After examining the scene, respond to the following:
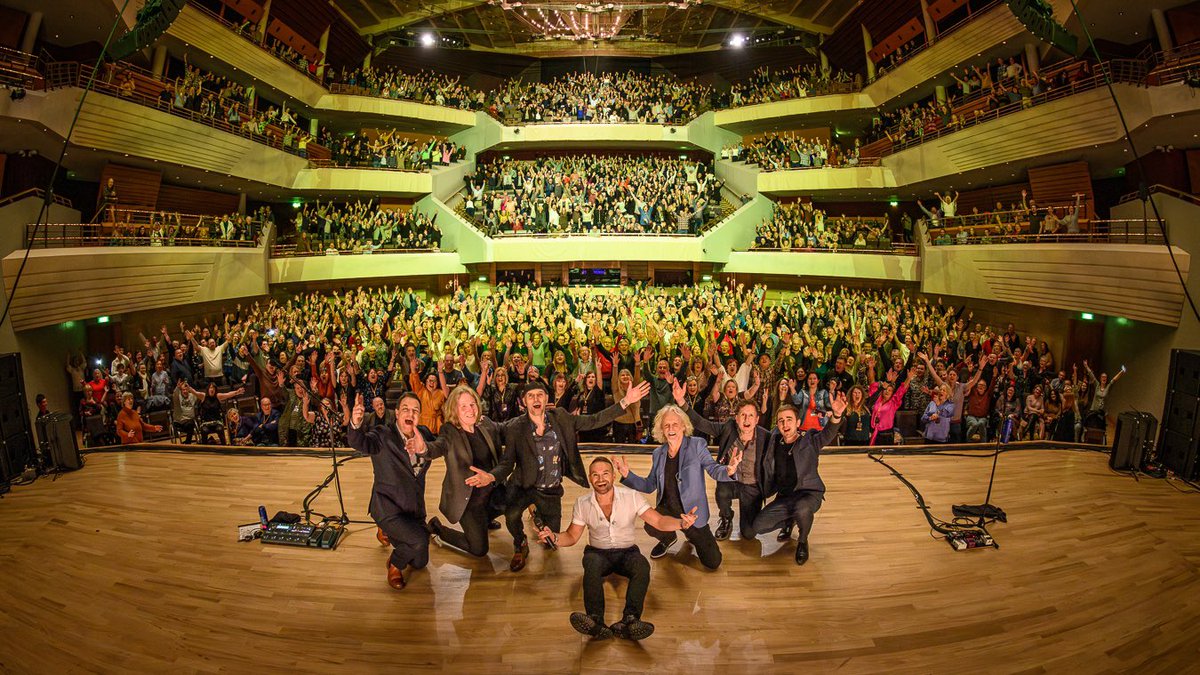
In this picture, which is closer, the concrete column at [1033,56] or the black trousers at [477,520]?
the black trousers at [477,520]

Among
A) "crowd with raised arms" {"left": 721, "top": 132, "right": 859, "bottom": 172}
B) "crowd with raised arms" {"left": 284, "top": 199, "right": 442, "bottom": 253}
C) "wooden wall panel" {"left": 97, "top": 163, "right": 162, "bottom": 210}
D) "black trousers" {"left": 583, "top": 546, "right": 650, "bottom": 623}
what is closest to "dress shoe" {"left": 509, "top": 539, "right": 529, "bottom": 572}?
"black trousers" {"left": 583, "top": 546, "right": 650, "bottom": 623}

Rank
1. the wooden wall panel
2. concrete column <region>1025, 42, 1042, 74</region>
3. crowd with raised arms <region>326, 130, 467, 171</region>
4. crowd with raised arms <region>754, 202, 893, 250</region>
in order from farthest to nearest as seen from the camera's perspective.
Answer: crowd with raised arms <region>326, 130, 467, 171</region> → crowd with raised arms <region>754, 202, 893, 250</region> → concrete column <region>1025, 42, 1042, 74</region> → the wooden wall panel

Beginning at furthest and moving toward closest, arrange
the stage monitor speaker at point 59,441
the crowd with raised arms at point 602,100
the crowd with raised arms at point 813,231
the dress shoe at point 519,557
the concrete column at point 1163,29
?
1. the crowd with raised arms at point 602,100
2. the crowd with raised arms at point 813,231
3. the concrete column at point 1163,29
4. the stage monitor speaker at point 59,441
5. the dress shoe at point 519,557

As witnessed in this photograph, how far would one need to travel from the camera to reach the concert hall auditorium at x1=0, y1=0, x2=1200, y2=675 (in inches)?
157

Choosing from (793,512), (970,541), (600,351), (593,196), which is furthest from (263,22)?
(970,541)

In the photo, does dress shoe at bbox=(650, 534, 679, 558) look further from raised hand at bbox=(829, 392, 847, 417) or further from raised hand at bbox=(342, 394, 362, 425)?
raised hand at bbox=(342, 394, 362, 425)

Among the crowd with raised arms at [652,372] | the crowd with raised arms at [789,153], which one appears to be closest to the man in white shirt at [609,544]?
the crowd with raised arms at [652,372]

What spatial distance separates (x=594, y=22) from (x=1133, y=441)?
64.6ft

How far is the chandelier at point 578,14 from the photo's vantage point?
19.0 m

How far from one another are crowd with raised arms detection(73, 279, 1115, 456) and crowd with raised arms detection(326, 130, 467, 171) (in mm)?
10499

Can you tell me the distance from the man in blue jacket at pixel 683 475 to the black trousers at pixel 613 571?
2.03 ft

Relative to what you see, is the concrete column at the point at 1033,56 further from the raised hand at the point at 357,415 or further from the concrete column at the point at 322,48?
the concrete column at the point at 322,48

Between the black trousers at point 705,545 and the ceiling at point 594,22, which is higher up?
the ceiling at point 594,22

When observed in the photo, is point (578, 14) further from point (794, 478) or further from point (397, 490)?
point (397, 490)
